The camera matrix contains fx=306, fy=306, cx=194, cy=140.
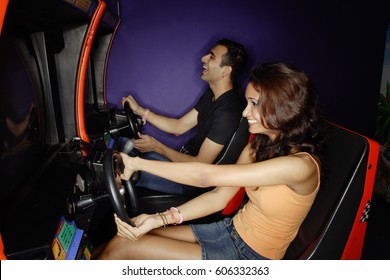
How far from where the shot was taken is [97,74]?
7.53 ft

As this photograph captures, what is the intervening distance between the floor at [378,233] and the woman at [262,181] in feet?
3.84

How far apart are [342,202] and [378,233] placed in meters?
1.55

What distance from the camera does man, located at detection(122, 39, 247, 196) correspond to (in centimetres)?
180

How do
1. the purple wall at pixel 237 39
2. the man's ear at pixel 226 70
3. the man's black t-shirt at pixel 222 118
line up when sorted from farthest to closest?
the purple wall at pixel 237 39 < the man's ear at pixel 226 70 < the man's black t-shirt at pixel 222 118

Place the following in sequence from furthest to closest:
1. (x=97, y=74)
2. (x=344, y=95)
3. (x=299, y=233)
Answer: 1. (x=344, y=95)
2. (x=97, y=74)
3. (x=299, y=233)

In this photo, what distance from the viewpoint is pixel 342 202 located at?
995 mm

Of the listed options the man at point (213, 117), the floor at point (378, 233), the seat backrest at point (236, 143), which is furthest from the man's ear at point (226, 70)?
the floor at point (378, 233)

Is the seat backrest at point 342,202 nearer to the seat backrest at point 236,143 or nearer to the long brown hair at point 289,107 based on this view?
the long brown hair at point 289,107

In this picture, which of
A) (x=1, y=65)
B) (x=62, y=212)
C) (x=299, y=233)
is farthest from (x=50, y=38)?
(x=299, y=233)

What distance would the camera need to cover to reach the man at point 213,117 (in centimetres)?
180

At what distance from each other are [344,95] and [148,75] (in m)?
1.71

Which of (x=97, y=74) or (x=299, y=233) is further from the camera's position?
(x=97, y=74)

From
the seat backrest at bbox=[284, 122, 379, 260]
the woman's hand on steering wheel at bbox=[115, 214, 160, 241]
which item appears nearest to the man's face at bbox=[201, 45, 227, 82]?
the seat backrest at bbox=[284, 122, 379, 260]

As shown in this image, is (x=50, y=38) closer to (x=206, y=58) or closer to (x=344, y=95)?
(x=206, y=58)
